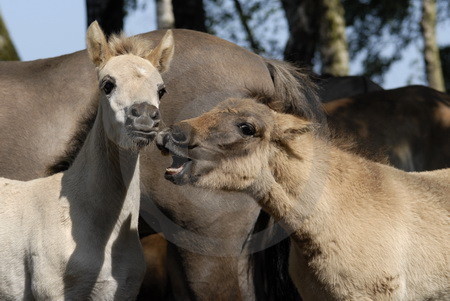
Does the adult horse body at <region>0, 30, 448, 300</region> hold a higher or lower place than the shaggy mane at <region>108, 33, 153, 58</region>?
lower

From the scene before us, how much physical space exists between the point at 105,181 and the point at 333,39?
27.1 feet

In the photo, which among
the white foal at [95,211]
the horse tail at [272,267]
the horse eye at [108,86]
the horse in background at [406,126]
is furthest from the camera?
the horse in background at [406,126]

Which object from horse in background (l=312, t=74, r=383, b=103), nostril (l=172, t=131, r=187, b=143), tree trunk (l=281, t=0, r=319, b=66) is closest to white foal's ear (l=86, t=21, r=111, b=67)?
nostril (l=172, t=131, r=187, b=143)

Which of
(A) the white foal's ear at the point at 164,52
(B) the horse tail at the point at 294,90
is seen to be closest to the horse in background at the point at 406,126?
(B) the horse tail at the point at 294,90

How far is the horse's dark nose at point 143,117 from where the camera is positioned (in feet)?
17.3

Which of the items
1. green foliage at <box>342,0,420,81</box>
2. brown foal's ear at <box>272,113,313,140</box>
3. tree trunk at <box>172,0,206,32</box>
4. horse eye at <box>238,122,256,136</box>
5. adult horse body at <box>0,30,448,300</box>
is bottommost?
green foliage at <box>342,0,420,81</box>

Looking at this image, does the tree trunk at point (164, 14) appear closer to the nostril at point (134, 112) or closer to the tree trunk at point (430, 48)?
the tree trunk at point (430, 48)

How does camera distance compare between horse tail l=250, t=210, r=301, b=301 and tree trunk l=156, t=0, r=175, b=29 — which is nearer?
horse tail l=250, t=210, r=301, b=301

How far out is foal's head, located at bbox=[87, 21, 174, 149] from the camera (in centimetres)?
531

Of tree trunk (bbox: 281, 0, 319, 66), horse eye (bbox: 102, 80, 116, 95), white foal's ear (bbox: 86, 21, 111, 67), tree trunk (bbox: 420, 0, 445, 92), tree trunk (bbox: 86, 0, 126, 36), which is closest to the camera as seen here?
horse eye (bbox: 102, 80, 116, 95)

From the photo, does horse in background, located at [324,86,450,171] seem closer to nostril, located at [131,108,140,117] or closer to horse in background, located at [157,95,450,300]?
horse in background, located at [157,95,450,300]

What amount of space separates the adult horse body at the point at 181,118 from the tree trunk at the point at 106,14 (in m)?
4.10

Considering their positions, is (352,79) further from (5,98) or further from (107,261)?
(107,261)

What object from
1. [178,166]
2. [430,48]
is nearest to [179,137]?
[178,166]
